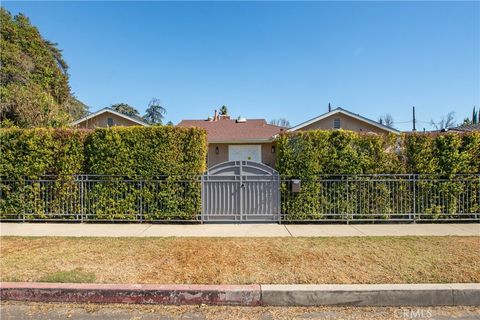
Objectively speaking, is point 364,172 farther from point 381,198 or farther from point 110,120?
point 110,120

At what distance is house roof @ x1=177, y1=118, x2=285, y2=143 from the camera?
18.1 m

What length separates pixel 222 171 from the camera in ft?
26.8

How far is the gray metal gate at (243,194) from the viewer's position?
8.05 m

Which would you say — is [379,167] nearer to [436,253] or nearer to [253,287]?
[436,253]

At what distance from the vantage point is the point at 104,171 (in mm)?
8062

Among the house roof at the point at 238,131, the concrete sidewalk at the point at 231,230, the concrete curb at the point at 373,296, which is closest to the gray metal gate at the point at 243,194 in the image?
the concrete sidewalk at the point at 231,230

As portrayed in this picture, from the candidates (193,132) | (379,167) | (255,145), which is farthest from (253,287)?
(255,145)

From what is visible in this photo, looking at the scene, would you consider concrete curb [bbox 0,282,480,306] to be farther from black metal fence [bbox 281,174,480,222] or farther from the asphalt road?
black metal fence [bbox 281,174,480,222]

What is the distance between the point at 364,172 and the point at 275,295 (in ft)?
18.0

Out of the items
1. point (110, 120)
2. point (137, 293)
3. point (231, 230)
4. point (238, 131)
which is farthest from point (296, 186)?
point (110, 120)

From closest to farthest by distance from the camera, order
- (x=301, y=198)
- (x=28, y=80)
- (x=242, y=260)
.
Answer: (x=242, y=260) → (x=301, y=198) → (x=28, y=80)

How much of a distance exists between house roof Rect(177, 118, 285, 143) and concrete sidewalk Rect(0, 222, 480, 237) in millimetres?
10354

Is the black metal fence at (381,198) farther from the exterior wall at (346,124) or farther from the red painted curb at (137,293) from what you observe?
the exterior wall at (346,124)

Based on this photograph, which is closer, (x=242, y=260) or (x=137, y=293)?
(x=137, y=293)
